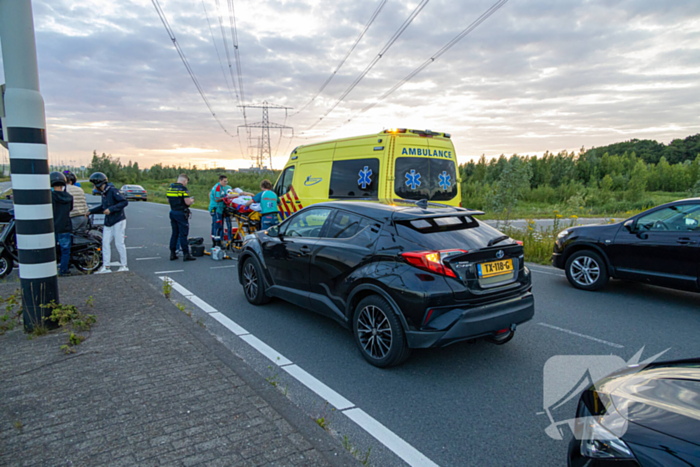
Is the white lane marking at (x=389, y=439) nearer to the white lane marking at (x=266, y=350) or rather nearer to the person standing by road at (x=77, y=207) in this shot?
the white lane marking at (x=266, y=350)

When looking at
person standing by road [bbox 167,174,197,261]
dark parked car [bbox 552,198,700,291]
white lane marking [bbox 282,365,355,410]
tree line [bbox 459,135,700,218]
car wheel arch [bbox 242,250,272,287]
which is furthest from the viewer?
tree line [bbox 459,135,700,218]

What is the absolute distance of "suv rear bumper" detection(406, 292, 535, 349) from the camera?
11.9ft

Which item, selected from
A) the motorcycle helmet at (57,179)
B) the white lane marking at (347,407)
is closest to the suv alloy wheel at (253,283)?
the white lane marking at (347,407)

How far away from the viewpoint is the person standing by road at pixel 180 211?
929 centimetres

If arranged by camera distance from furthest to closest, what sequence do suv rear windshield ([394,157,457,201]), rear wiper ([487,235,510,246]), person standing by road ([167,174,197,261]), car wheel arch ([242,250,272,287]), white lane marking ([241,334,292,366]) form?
person standing by road ([167,174,197,261]) → suv rear windshield ([394,157,457,201]) → car wheel arch ([242,250,272,287]) → white lane marking ([241,334,292,366]) → rear wiper ([487,235,510,246])

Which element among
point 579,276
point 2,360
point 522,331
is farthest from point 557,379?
point 2,360

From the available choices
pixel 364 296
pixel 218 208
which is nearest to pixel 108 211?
pixel 218 208

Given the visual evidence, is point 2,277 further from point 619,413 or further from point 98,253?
point 619,413

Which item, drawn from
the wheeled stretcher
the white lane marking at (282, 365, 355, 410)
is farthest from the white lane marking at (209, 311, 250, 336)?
the wheeled stretcher

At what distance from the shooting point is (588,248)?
23.7ft

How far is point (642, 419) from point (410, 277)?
2.09 m

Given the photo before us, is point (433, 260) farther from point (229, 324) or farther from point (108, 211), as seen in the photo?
point (108, 211)

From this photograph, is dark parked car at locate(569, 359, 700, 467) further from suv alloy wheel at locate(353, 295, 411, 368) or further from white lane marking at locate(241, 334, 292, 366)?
white lane marking at locate(241, 334, 292, 366)

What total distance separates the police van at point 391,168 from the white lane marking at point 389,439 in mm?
5190
